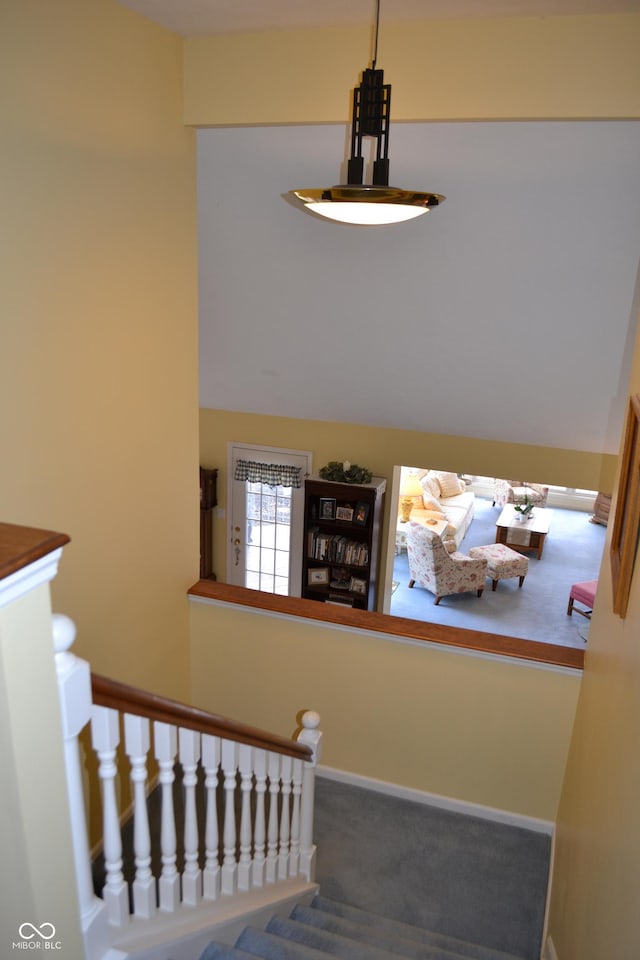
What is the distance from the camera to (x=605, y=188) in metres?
3.25

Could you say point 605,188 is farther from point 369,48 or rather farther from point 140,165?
point 140,165

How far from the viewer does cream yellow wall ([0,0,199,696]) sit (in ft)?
7.41

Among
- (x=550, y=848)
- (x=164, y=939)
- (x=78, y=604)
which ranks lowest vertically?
(x=550, y=848)

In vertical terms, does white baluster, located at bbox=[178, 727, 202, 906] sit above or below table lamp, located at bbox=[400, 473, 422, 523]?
above

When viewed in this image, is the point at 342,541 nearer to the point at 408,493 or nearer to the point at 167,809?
the point at 408,493

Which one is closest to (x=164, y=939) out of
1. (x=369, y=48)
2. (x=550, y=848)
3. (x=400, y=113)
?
(x=550, y=848)

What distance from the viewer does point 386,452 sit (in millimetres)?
6480

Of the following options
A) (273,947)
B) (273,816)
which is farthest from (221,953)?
(273,816)

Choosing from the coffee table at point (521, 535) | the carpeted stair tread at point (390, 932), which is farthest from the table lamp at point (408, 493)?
the carpeted stair tread at point (390, 932)

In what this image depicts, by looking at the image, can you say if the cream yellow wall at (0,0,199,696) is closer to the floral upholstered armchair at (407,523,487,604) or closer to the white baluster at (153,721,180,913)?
the white baluster at (153,721,180,913)

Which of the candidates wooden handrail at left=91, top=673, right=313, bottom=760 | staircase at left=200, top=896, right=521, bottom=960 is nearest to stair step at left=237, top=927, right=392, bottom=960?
staircase at left=200, top=896, right=521, bottom=960

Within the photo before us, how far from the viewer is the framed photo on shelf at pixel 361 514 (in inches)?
256

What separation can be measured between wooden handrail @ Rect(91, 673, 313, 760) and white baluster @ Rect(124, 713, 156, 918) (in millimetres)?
40

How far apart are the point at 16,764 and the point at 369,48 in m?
2.87
